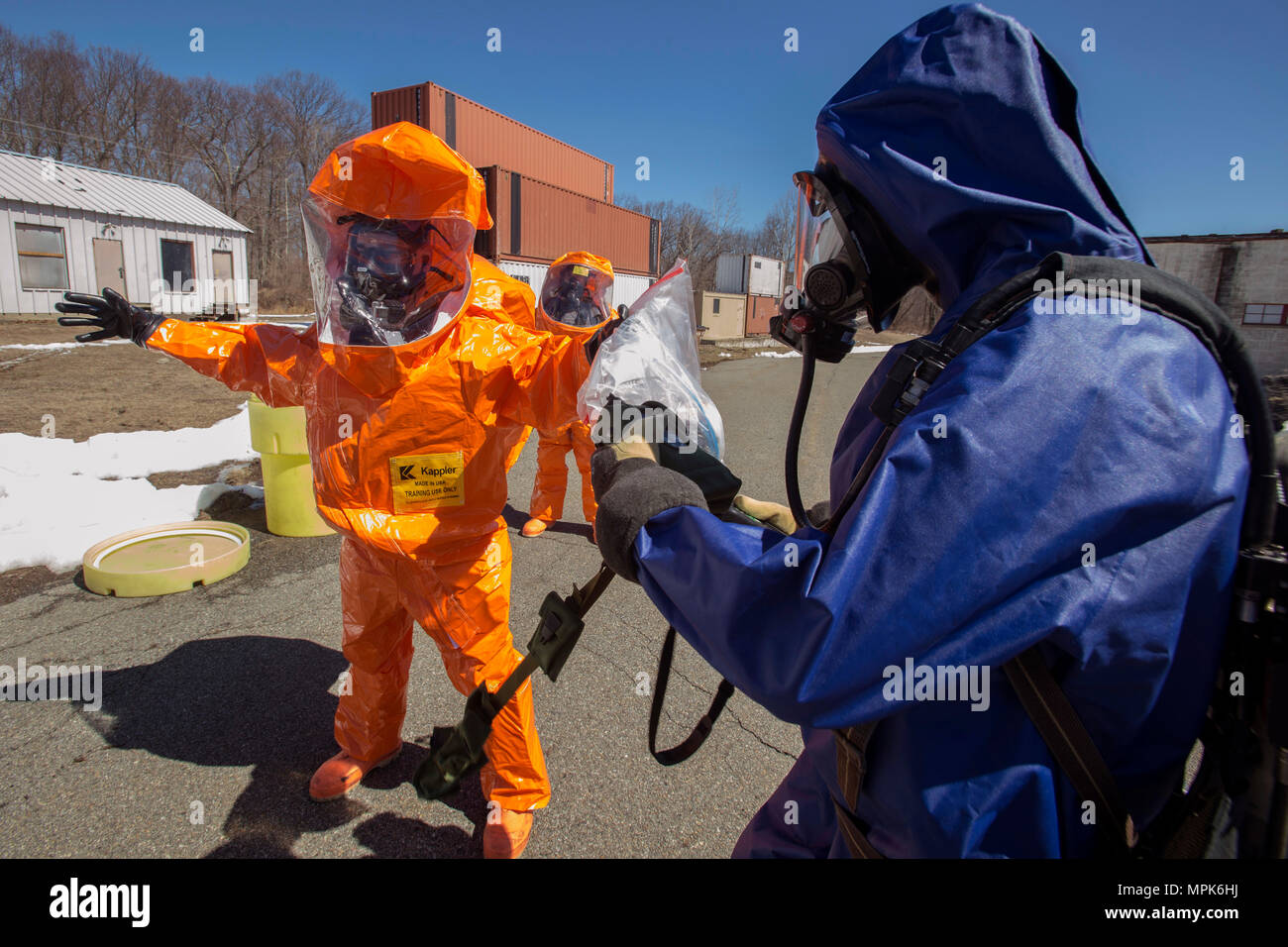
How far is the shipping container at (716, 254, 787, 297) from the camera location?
3064 cm

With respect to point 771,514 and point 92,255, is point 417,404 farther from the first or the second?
point 92,255

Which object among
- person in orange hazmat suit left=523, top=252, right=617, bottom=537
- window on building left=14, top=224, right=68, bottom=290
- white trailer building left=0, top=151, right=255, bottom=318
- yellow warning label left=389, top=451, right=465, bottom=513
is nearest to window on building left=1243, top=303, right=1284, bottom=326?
person in orange hazmat suit left=523, top=252, right=617, bottom=537

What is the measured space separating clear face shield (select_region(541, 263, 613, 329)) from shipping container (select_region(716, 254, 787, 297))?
80.3 ft

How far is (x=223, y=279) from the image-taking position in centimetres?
2323

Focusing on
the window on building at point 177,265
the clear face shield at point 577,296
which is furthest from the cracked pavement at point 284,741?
the window on building at point 177,265

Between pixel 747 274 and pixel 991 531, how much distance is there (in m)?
31.4

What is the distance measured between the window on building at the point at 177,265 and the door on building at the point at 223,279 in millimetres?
740

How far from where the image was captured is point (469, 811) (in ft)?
8.62

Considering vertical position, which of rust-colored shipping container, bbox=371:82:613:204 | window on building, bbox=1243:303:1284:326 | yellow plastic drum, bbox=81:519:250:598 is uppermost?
rust-colored shipping container, bbox=371:82:613:204

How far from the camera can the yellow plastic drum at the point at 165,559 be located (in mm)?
4023

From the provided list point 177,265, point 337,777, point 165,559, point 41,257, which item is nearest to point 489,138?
point 177,265

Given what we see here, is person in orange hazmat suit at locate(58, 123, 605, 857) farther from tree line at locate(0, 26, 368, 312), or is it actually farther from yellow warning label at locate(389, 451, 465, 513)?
tree line at locate(0, 26, 368, 312)

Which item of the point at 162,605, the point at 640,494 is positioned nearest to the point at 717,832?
the point at 640,494
